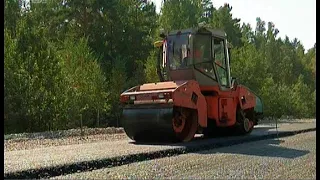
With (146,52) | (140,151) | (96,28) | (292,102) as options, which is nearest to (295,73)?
(292,102)

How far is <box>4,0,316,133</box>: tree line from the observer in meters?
15.1

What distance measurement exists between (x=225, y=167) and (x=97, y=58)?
16.1 metres

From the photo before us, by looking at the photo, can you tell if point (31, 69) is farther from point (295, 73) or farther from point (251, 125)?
point (295, 73)

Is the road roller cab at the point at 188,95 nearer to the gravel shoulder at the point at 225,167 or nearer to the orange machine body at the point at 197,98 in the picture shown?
the orange machine body at the point at 197,98

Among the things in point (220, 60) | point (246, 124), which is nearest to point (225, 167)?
point (220, 60)

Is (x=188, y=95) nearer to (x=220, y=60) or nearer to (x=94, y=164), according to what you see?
(x=220, y=60)

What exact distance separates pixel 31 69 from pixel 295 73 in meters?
22.5

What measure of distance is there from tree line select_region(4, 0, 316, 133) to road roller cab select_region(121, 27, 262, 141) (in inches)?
68.6

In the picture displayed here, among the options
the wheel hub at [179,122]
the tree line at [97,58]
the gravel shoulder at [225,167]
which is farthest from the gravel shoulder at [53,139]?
the tree line at [97,58]

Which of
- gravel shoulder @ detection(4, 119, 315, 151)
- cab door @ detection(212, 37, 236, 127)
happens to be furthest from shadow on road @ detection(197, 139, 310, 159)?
gravel shoulder @ detection(4, 119, 315, 151)

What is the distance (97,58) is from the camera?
20797 millimetres

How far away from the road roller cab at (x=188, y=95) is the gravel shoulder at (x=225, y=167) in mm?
1288

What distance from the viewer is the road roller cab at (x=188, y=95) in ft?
26.1

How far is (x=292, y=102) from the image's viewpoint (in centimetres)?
2705
